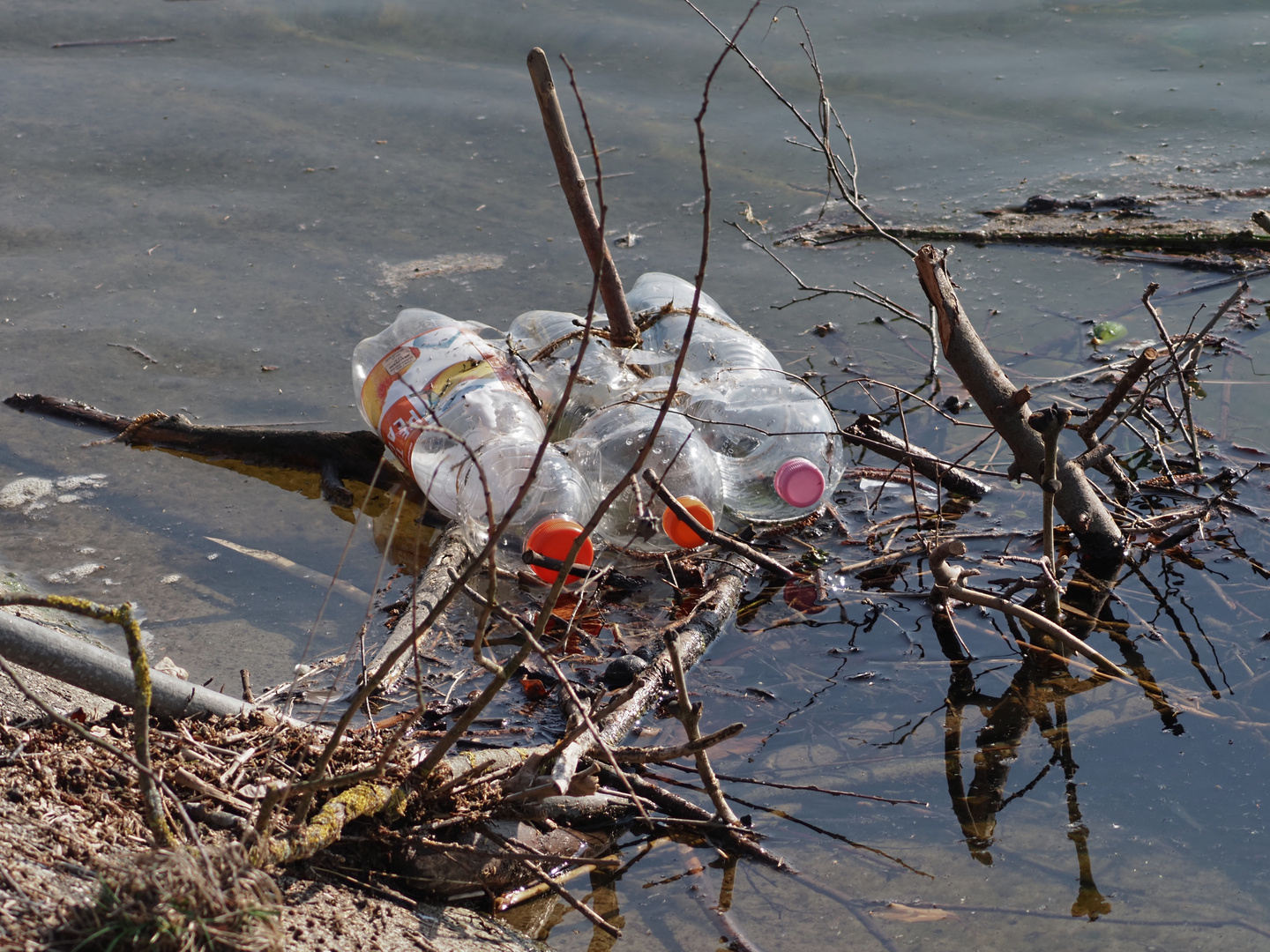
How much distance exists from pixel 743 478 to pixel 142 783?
2020 mm

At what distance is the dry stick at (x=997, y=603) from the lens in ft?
7.91

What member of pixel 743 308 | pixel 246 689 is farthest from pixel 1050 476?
pixel 743 308

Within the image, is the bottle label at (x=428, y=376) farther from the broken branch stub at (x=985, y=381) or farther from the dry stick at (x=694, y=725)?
the dry stick at (x=694, y=725)

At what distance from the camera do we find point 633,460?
121 inches

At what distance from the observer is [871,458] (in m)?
3.61

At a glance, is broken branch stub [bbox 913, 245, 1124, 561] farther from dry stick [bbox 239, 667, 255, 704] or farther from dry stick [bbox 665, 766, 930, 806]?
dry stick [bbox 239, 667, 255, 704]

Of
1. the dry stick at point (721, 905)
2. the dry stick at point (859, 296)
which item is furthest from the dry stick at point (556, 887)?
the dry stick at point (859, 296)

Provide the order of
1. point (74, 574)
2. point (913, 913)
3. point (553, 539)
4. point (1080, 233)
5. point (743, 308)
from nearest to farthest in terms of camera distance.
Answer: point (913, 913), point (553, 539), point (74, 574), point (743, 308), point (1080, 233)

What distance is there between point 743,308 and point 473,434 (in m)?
1.74

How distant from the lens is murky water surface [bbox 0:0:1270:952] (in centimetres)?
217

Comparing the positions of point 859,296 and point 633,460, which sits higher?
point 859,296

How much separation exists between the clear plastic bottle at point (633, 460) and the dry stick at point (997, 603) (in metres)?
0.69

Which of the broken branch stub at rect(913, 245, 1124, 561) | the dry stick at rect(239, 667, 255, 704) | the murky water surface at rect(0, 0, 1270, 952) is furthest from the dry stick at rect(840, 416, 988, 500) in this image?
the dry stick at rect(239, 667, 255, 704)

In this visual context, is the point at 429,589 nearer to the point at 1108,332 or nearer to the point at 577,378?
the point at 577,378
